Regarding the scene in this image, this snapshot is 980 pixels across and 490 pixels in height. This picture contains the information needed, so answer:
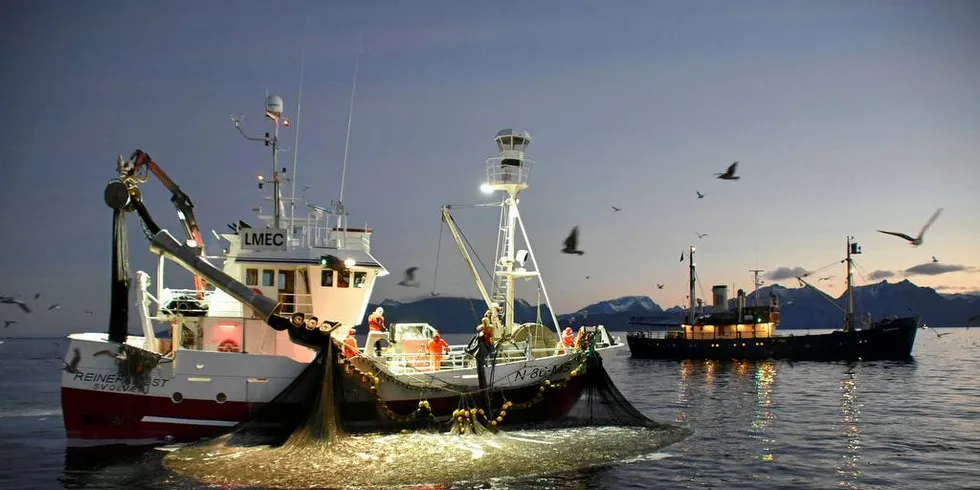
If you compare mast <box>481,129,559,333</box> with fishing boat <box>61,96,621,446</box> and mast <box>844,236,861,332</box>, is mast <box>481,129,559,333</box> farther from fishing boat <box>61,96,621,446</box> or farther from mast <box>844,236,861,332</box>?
mast <box>844,236,861,332</box>

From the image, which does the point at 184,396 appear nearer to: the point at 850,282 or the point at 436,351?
the point at 436,351

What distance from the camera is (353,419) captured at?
20078 mm

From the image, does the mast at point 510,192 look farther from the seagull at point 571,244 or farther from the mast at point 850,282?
the mast at point 850,282

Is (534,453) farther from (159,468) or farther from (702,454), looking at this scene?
(159,468)

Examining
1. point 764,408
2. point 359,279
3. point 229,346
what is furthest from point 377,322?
point 764,408

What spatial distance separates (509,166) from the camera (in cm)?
2578

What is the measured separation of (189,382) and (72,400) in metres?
3.32

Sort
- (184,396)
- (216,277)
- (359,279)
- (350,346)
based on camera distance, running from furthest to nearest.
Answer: (359,279) < (350,346) < (216,277) < (184,396)

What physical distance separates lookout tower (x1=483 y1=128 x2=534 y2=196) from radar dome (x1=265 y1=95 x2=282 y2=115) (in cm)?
735

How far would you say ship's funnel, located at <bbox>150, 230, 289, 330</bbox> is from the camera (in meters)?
19.0

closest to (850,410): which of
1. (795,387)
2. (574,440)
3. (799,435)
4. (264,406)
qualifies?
A: (799,435)

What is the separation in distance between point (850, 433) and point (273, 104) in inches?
900

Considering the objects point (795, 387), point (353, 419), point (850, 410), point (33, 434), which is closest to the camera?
point (353, 419)

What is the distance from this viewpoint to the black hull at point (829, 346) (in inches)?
2781
